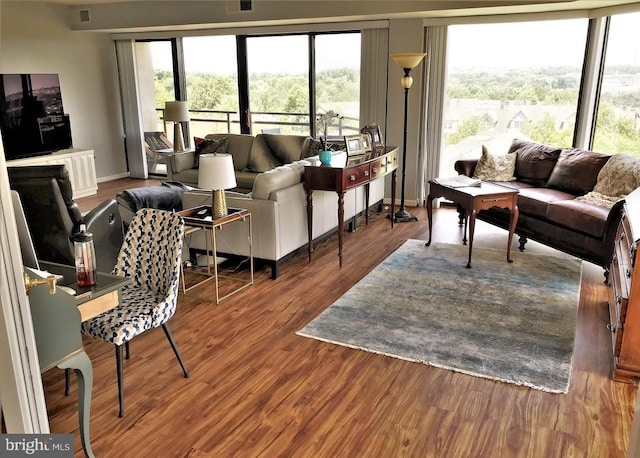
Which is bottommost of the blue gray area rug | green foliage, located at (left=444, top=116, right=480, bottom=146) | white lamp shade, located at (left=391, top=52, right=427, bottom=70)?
the blue gray area rug

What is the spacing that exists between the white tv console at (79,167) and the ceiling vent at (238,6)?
113 inches

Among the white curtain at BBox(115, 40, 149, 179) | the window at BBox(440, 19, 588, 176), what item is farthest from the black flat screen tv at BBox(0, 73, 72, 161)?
the window at BBox(440, 19, 588, 176)

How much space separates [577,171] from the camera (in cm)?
490

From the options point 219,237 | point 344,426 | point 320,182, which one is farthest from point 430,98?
point 344,426

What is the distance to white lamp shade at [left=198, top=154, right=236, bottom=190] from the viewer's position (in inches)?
142

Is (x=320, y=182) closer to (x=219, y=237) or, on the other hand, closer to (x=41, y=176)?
(x=219, y=237)

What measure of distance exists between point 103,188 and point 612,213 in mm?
6784

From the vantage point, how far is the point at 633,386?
279 cm

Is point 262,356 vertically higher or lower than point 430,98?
lower

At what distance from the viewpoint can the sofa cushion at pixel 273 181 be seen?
4.20 metres

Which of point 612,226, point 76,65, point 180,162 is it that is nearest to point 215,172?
point 612,226

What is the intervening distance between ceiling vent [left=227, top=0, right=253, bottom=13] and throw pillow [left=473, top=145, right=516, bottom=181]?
3.35 m

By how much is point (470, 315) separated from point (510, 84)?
12.0ft

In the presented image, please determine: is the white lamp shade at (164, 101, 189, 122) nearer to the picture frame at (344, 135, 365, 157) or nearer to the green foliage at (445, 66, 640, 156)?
the picture frame at (344, 135, 365, 157)
